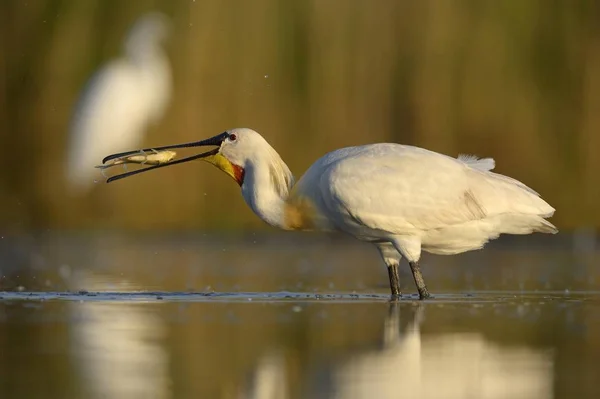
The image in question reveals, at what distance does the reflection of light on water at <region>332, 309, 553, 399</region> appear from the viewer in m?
6.39

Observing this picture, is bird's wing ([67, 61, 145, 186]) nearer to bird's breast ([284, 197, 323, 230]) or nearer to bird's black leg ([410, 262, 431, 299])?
bird's breast ([284, 197, 323, 230])

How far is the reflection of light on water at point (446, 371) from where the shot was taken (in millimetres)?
6395

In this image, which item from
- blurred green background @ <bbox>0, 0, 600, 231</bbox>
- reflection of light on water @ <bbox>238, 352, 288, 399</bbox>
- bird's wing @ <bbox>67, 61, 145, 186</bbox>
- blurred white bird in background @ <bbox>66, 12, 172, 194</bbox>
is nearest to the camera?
reflection of light on water @ <bbox>238, 352, 288, 399</bbox>

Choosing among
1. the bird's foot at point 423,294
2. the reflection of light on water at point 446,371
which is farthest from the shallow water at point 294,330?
the bird's foot at point 423,294

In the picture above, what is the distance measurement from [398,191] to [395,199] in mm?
70

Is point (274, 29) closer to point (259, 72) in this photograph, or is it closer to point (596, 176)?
point (259, 72)

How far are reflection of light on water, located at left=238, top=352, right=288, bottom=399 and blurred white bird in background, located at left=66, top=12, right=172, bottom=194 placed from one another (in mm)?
17804

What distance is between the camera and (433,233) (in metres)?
11.6

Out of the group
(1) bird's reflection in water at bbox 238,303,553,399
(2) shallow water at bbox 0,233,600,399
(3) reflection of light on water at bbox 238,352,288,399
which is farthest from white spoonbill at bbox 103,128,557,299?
(3) reflection of light on water at bbox 238,352,288,399

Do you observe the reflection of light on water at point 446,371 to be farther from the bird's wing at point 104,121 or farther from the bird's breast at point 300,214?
the bird's wing at point 104,121

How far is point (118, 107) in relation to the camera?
26281 mm

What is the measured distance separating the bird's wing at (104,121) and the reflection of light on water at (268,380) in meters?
17.8

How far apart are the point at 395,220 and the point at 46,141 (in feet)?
67.8

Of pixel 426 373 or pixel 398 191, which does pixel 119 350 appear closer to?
pixel 426 373
